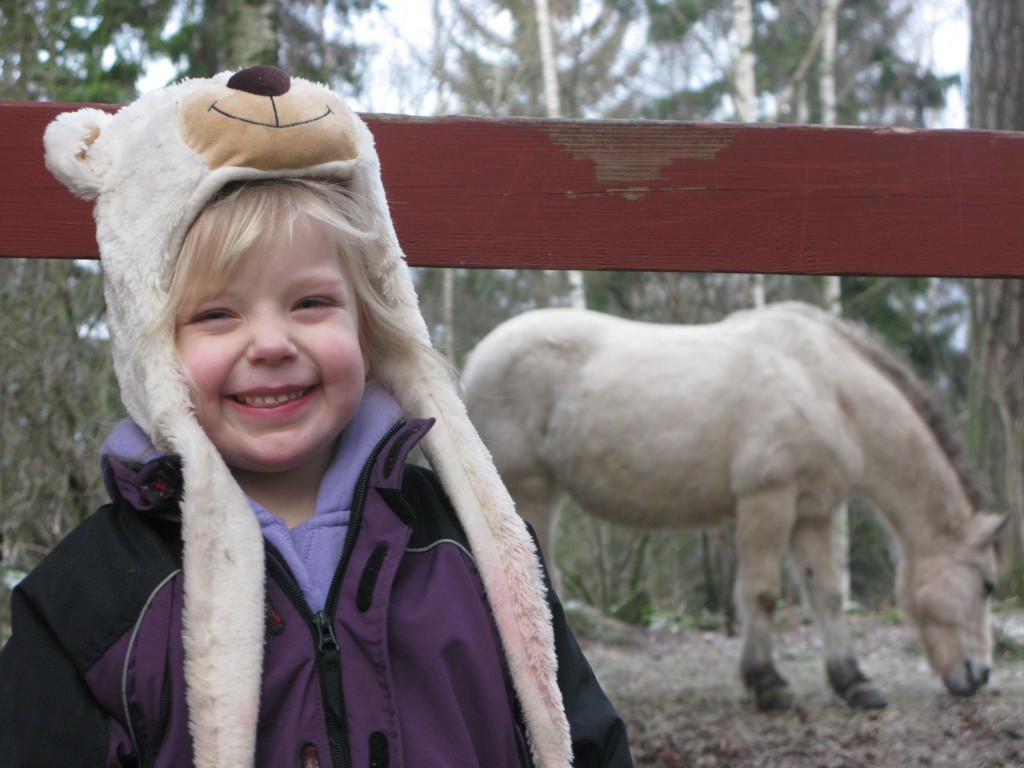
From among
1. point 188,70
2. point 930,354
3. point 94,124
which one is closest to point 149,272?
point 94,124

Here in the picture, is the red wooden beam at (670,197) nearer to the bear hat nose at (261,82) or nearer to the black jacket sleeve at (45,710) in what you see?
the bear hat nose at (261,82)

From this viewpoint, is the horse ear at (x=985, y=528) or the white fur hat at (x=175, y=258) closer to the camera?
the white fur hat at (x=175, y=258)

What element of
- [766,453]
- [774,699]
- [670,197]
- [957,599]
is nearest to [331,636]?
[670,197]

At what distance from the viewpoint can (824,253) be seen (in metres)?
2.55

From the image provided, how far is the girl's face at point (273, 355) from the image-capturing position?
179 cm

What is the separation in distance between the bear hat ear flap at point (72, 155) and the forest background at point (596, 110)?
0.54 m

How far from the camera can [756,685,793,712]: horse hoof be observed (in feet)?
18.7

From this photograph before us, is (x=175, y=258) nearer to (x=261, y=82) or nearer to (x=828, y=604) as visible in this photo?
(x=261, y=82)

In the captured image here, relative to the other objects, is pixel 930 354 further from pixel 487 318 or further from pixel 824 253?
pixel 824 253

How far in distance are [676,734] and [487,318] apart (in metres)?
11.2

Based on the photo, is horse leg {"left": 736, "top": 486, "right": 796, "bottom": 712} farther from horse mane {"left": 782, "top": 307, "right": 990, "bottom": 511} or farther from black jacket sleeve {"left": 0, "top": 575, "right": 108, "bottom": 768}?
black jacket sleeve {"left": 0, "top": 575, "right": 108, "bottom": 768}

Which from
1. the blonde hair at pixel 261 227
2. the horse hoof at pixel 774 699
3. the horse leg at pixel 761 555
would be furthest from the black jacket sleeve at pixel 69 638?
the horse leg at pixel 761 555

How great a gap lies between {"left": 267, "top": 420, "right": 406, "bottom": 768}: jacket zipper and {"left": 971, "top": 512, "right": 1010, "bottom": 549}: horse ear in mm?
5053

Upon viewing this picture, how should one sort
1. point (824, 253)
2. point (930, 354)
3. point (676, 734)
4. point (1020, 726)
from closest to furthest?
point (824, 253) < point (1020, 726) < point (676, 734) < point (930, 354)
